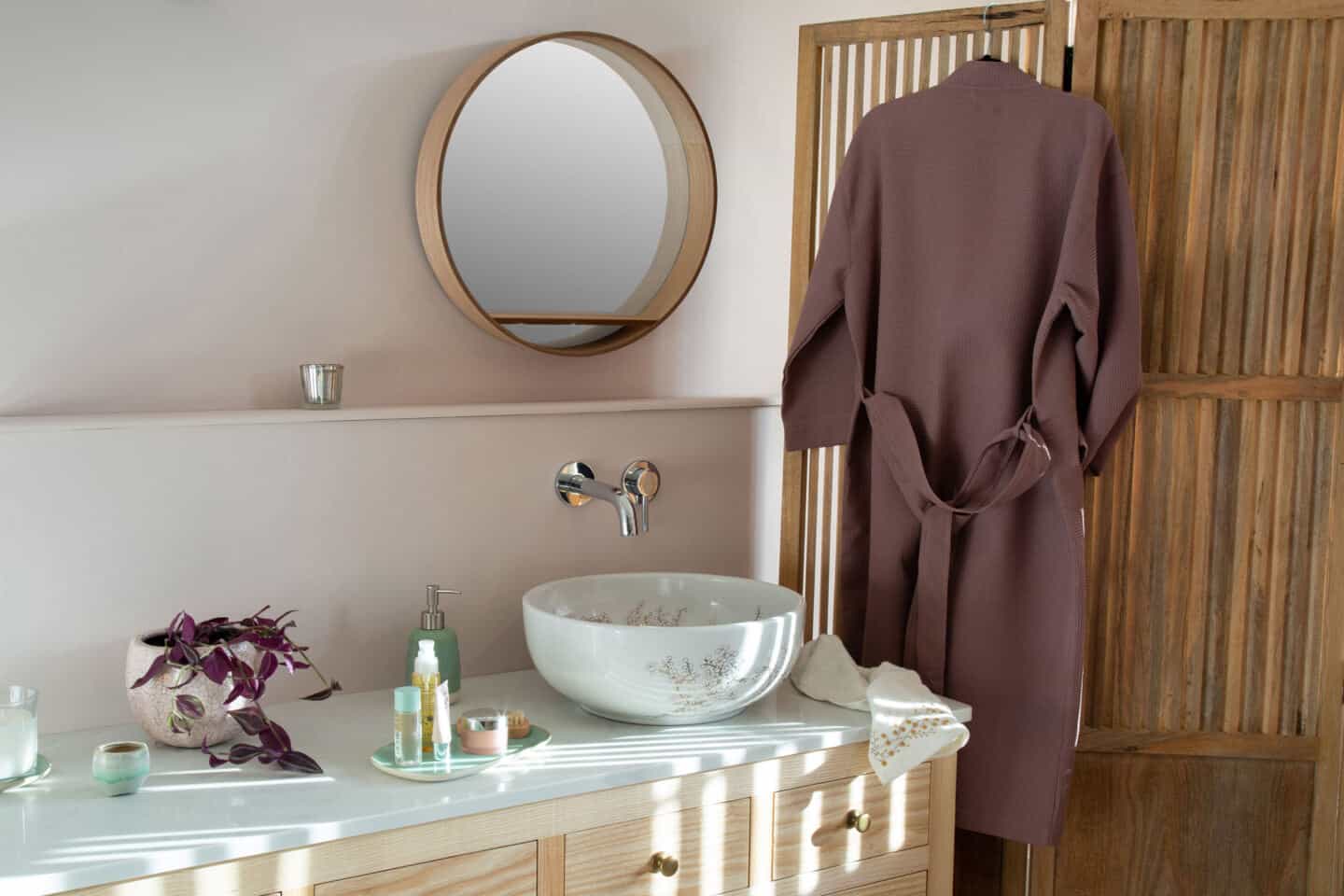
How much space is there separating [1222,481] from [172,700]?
5.18 feet

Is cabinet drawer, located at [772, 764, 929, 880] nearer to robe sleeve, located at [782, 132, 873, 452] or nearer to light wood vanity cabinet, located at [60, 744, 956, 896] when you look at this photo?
light wood vanity cabinet, located at [60, 744, 956, 896]

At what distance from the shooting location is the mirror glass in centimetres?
202

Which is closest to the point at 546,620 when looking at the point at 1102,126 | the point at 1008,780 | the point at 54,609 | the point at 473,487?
the point at 473,487

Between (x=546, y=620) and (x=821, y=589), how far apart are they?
69cm

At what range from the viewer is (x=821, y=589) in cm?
223

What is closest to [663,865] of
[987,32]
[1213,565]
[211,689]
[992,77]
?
[211,689]

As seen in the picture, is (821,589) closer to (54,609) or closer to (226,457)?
(226,457)

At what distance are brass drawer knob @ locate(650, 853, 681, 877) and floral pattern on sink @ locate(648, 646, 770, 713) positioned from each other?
0.19 meters

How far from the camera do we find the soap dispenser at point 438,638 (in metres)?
1.83

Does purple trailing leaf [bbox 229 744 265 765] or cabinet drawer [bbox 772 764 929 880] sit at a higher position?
purple trailing leaf [bbox 229 744 265 765]

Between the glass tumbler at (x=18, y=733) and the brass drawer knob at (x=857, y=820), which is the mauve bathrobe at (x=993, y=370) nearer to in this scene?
the brass drawer knob at (x=857, y=820)

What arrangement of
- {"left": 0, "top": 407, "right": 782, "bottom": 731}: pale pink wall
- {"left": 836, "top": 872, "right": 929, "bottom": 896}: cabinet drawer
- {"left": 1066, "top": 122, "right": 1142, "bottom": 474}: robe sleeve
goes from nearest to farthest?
{"left": 0, "top": 407, "right": 782, "bottom": 731}: pale pink wall
{"left": 836, "top": 872, "right": 929, "bottom": 896}: cabinet drawer
{"left": 1066, "top": 122, "right": 1142, "bottom": 474}: robe sleeve

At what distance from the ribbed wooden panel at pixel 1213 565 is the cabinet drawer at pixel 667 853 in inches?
29.9

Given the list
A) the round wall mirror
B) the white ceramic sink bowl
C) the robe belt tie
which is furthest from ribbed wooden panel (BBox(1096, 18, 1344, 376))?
the white ceramic sink bowl
